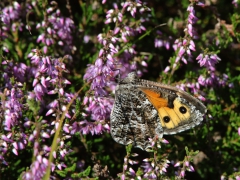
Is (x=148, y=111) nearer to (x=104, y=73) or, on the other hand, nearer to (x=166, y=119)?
(x=166, y=119)

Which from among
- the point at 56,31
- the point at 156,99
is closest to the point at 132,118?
the point at 156,99

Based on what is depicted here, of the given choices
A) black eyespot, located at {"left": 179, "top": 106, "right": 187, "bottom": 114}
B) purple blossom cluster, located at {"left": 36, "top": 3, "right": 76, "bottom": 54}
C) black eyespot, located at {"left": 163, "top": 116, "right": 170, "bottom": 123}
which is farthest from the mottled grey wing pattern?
purple blossom cluster, located at {"left": 36, "top": 3, "right": 76, "bottom": 54}

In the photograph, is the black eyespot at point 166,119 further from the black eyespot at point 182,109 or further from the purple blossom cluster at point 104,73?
the purple blossom cluster at point 104,73

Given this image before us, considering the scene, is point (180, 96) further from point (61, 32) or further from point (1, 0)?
point (1, 0)

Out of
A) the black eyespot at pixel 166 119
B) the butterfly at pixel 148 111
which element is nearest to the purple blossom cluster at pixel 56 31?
the butterfly at pixel 148 111

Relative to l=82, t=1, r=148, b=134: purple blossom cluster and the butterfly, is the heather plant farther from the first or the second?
the butterfly
